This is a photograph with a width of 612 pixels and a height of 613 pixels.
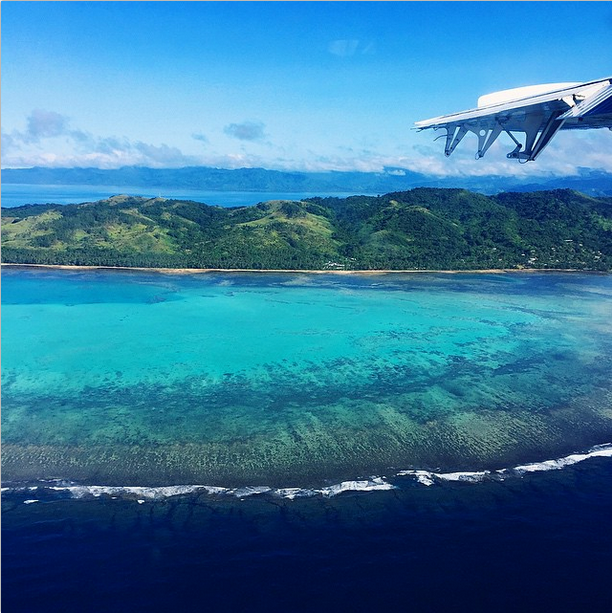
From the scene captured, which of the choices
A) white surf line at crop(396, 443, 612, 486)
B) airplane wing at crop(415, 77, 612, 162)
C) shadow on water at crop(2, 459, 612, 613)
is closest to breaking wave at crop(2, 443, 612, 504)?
white surf line at crop(396, 443, 612, 486)

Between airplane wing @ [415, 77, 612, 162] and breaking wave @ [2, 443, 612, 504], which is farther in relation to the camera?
breaking wave @ [2, 443, 612, 504]

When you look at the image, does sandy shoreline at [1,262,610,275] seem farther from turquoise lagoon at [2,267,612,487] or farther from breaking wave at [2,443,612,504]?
breaking wave at [2,443,612,504]

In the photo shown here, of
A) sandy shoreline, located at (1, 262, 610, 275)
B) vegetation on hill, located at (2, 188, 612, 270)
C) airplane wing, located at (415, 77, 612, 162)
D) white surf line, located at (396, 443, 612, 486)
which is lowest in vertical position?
white surf line, located at (396, 443, 612, 486)

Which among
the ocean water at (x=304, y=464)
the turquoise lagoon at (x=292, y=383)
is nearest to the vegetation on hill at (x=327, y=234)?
the turquoise lagoon at (x=292, y=383)

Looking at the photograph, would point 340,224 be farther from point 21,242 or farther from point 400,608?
point 400,608

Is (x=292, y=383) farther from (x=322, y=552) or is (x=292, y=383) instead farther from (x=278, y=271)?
(x=278, y=271)

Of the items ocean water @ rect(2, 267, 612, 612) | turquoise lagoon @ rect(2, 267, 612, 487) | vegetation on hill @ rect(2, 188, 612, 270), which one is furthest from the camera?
vegetation on hill @ rect(2, 188, 612, 270)

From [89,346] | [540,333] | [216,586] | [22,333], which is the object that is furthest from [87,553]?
[540,333]
